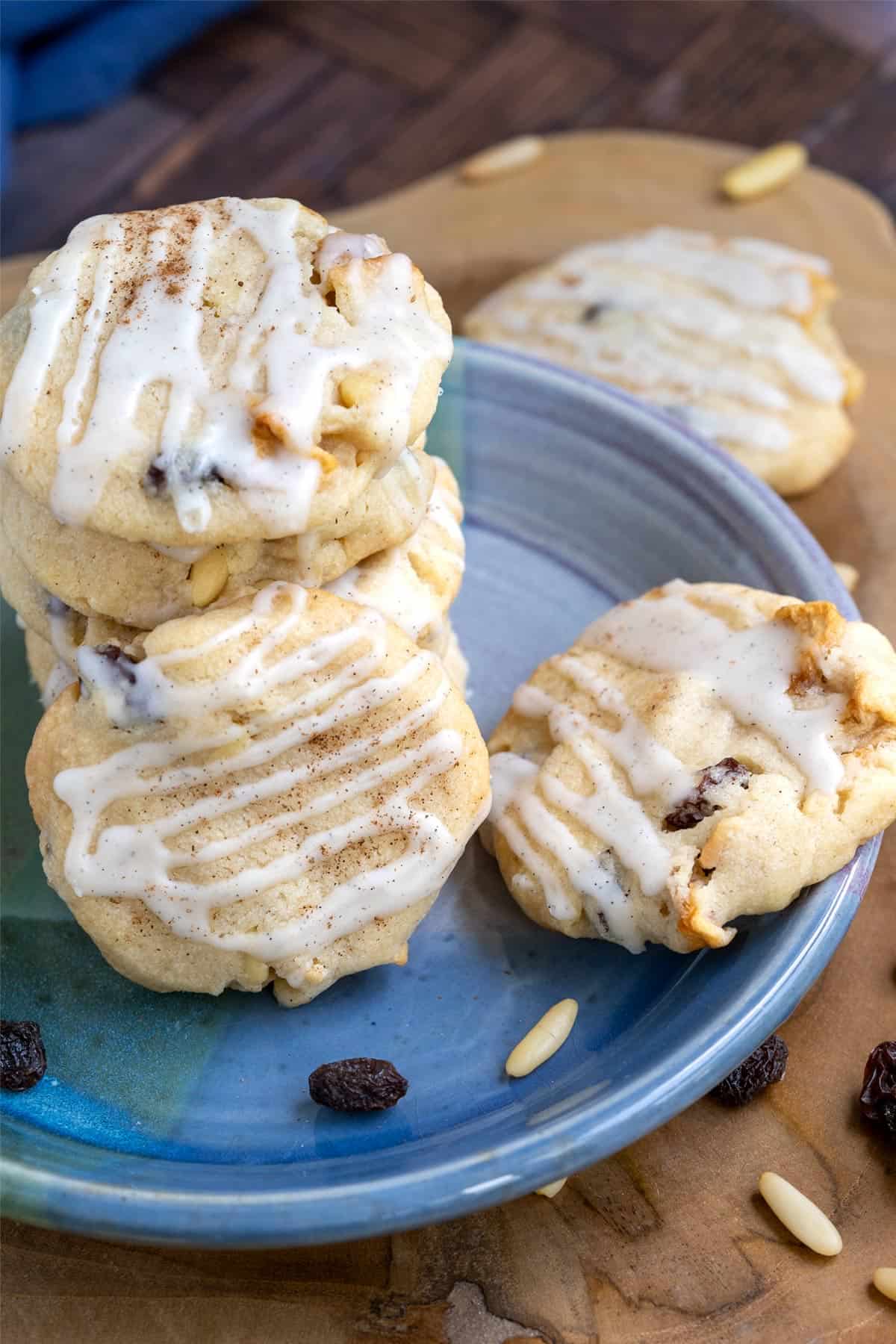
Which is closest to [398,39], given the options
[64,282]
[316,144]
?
[316,144]

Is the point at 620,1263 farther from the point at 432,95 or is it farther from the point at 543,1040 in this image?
the point at 432,95

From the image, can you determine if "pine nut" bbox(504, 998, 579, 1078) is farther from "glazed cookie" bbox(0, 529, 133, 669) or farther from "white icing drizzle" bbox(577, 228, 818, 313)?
"white icing drizzle" bbox(577, 228, 818, 313)

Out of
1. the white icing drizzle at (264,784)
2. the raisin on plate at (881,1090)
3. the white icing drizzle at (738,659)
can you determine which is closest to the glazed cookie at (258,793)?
the white icing drizzle at (264,784)

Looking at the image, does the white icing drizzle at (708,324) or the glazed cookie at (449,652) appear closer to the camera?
the glazed cookie at (449,652)

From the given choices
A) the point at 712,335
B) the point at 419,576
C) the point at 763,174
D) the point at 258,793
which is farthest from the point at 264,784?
the point at 763,174

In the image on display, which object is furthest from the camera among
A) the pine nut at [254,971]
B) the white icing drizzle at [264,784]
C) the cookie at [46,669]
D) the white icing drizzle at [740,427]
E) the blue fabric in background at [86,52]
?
the blue fabric in background at [86,52]

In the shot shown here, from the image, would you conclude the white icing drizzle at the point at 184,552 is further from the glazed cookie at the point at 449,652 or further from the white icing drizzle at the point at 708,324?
the white icing drizzle at the point at 708,324

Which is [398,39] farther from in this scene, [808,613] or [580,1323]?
[580,1323]
